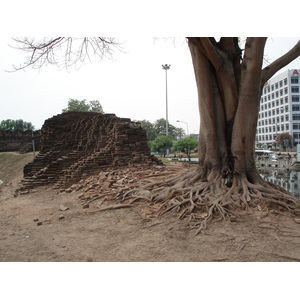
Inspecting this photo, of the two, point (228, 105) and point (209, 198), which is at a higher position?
point (228, 105)

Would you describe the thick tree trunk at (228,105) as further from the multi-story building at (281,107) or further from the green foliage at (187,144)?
the multi-story building at (281,107)

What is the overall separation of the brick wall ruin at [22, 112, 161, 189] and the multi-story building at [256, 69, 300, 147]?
32103 mm

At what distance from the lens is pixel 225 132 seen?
14.8ft

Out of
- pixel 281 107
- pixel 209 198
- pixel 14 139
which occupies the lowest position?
pixel 209 198

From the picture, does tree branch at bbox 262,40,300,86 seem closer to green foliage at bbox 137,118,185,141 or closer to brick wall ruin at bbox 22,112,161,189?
brick wall ruin at bbox 22,112,161,189

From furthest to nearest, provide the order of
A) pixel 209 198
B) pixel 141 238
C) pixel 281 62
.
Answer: pixel 281 62
pixel 209 198
pixel 141 238

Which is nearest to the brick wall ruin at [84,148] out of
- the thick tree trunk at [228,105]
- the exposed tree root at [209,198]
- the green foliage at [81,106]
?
the exposed tree root at [209,198]

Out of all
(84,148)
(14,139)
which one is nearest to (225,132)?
(84,148)

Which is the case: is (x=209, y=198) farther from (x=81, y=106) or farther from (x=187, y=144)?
(x=81, y=106)

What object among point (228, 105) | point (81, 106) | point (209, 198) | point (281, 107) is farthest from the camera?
point (281, 107)

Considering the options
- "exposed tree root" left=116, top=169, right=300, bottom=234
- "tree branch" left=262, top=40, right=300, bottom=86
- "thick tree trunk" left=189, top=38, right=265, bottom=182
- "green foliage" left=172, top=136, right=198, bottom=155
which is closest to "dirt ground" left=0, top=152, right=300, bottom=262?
"exposed tree root" left=116, top=169, right=300, bottom=234

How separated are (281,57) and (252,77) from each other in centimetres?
117

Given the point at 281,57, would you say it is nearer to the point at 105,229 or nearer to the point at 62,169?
the point at 105,229

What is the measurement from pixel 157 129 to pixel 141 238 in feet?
96.2
